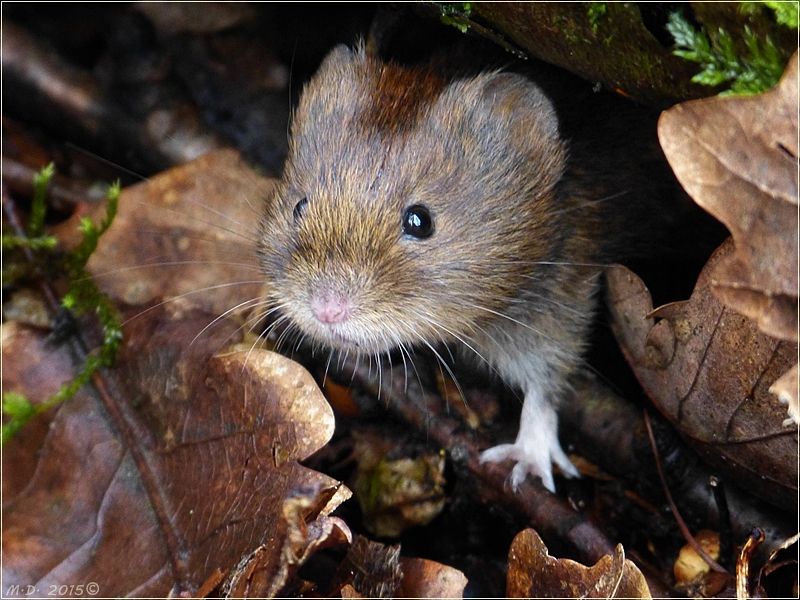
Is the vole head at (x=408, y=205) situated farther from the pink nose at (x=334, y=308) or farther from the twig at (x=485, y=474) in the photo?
the twig at (x=485, y=474)

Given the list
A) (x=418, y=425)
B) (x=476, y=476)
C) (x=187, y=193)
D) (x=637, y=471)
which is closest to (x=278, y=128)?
(x=187, y=193)

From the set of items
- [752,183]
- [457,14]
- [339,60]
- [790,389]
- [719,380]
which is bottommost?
[719,380]

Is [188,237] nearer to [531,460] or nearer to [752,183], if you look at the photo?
[531,460]

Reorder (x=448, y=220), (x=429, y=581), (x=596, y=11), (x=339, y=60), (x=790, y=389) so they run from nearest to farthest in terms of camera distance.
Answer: (x=790, y=389) < (x=596, y=11) < (x=429, y=581) < (x=448, y=220) < (x=339, y=60)

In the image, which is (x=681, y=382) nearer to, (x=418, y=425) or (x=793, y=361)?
(x=793, y=361)

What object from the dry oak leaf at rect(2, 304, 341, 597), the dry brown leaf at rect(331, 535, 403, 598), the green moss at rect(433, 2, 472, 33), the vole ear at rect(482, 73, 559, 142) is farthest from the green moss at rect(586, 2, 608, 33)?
the dry brown leaf at rect(331, 535, 403, 598)

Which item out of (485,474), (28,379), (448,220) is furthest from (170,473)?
→ (448,220)

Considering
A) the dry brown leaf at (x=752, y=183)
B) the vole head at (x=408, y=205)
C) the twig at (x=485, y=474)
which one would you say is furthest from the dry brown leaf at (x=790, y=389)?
the vole head at (x=408, y=205)
